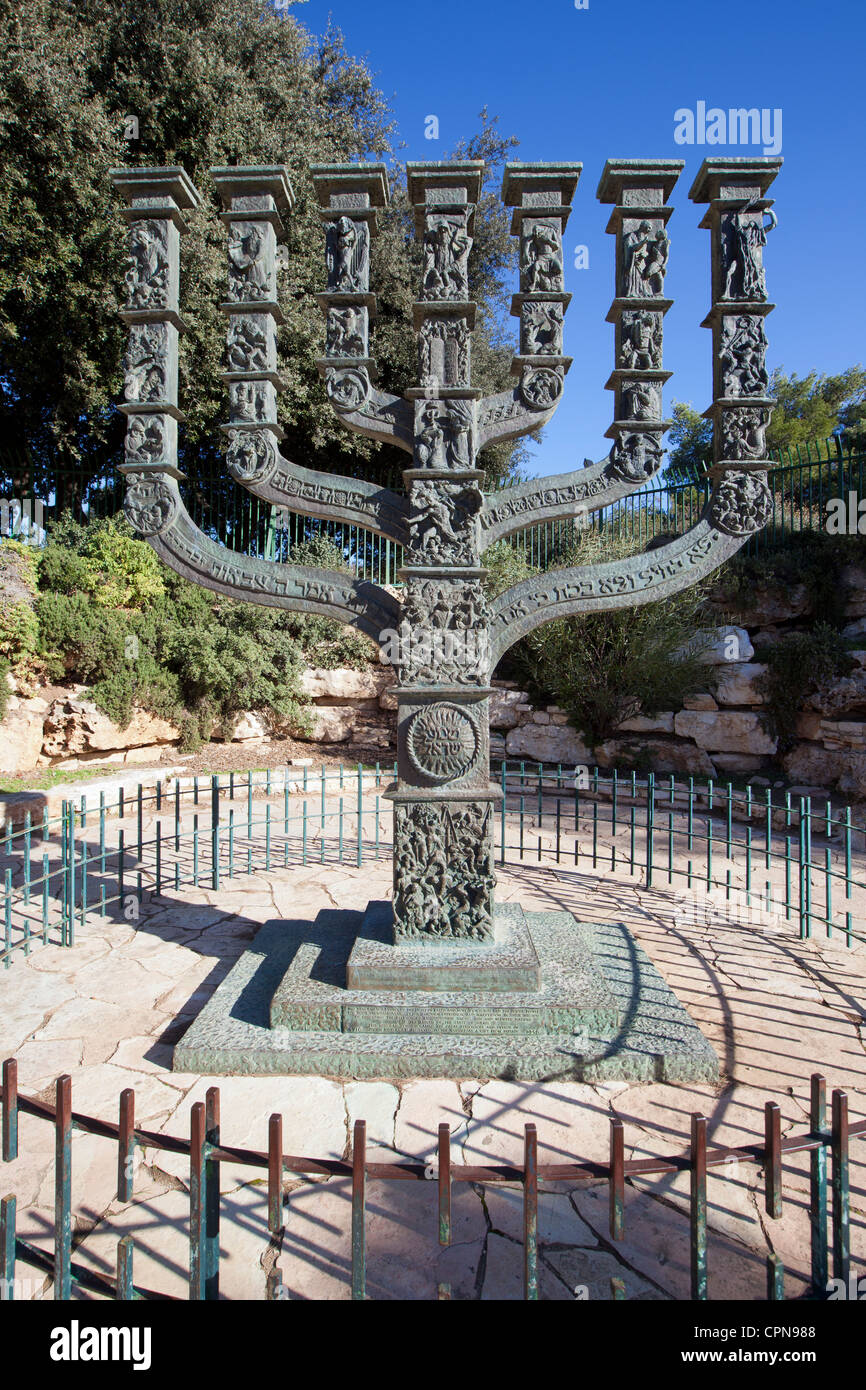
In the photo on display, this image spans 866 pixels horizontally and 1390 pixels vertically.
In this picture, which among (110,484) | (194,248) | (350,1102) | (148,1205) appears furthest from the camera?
(110,484)

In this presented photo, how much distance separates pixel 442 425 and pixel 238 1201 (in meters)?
3.17

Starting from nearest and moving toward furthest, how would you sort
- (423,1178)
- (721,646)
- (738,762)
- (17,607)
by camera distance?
(423,1178), (17,607), (738,762), (721,646)

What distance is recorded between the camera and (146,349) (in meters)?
3.45

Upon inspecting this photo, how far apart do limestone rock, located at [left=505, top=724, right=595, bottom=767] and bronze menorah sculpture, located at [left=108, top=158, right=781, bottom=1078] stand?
6.98 metres

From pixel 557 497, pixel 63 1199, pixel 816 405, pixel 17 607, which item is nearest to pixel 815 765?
pixel 557 497

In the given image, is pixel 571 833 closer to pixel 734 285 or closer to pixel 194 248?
pixel 734 285

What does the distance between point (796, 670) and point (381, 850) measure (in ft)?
20.8

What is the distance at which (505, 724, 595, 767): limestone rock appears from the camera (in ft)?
33.9

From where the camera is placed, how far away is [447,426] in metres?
3.32

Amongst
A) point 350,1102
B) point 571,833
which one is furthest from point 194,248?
point 350,1102

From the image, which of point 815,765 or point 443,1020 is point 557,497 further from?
point 815,765

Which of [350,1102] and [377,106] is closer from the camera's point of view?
[350,1102]

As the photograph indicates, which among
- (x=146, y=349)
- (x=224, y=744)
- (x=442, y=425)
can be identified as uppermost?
(x=146, y=349)

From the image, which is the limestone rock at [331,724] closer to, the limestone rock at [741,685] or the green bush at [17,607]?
the green bush at [17,607]
